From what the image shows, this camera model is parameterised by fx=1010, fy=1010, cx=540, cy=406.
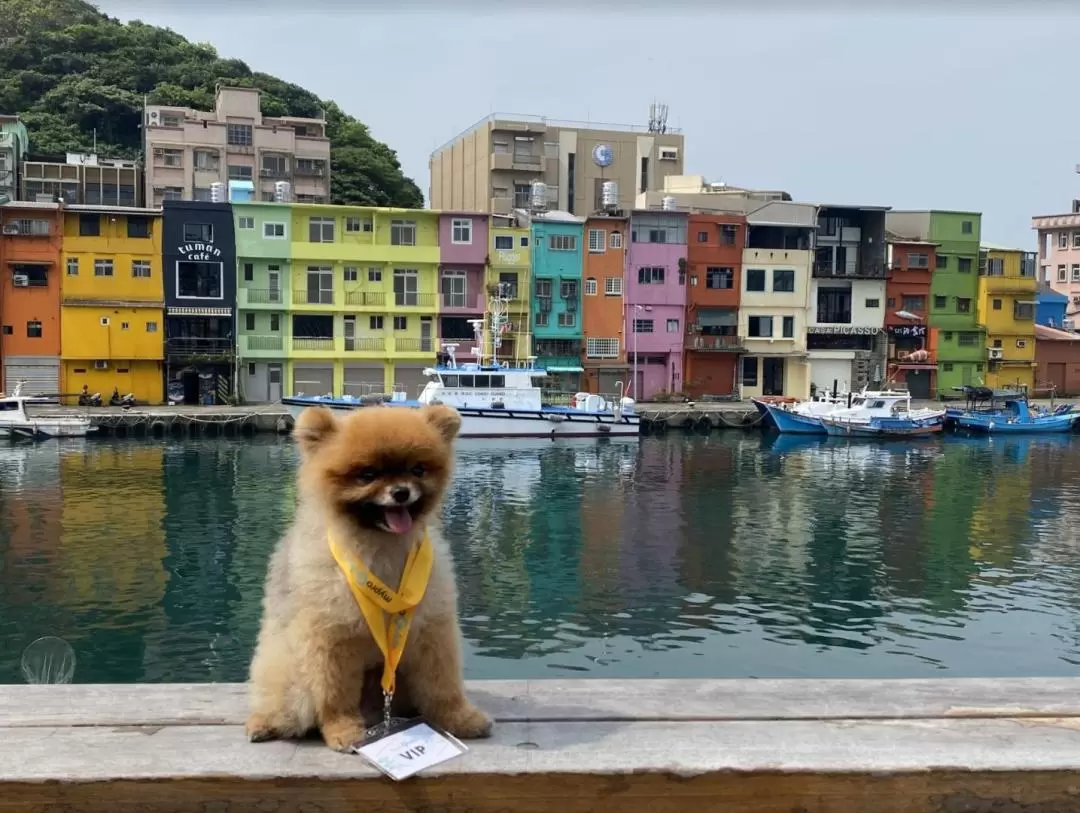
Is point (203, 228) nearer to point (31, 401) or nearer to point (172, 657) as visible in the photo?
point (31, 401)

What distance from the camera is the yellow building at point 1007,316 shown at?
2038 inches

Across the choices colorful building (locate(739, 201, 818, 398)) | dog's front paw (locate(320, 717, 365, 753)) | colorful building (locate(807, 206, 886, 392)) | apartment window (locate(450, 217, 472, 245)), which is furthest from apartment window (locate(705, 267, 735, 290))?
dog's front paw (locate(320, 717, 365, 753))

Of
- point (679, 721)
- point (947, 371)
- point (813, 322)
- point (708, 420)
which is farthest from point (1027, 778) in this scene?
point (947, 371)

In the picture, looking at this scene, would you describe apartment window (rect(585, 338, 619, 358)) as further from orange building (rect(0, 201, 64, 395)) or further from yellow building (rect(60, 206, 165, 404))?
orange building (rect(0, 201, 64, 395))

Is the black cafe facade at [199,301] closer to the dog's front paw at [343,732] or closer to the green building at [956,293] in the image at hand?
the green building at [956,293]

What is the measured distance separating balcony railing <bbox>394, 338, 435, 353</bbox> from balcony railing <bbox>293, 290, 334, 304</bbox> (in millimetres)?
3314

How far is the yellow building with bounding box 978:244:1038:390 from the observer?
5177 cm

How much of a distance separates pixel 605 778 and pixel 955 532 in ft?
64.8

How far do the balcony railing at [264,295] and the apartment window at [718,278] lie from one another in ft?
63.8

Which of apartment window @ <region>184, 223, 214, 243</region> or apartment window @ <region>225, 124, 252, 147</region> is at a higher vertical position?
apartment window @ <region>225, 124, 252, 147</region>

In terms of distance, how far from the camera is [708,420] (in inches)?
1642

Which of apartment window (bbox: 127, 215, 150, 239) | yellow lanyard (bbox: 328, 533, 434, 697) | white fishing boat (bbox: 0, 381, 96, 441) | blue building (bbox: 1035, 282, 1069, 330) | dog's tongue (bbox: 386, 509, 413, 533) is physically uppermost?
apartment window (bbox: 127, 215, 150, 239)

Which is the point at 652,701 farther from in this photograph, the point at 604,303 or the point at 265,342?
the point at 604,303

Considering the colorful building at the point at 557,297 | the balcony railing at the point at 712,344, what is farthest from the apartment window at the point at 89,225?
the balcony railing at the point at 712,344
